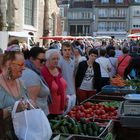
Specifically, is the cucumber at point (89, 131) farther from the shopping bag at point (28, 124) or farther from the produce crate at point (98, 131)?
the shopping bag at point (28, 124)

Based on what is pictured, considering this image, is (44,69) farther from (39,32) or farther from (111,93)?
(39,32)

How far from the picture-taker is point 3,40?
17.9 meters

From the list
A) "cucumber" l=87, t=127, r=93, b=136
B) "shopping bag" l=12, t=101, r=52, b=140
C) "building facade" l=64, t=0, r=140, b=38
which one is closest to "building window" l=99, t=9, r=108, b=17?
"building facade" l=64, t=0, r=140, b=38

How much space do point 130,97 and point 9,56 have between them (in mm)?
2250

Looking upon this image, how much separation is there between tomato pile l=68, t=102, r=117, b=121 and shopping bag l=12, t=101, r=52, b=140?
225 cm

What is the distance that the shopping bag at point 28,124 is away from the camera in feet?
12.0

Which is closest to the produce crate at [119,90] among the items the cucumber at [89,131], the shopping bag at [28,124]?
the cucumber at [89,131]

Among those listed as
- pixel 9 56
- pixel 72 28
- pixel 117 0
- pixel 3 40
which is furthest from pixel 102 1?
pixel 9 56

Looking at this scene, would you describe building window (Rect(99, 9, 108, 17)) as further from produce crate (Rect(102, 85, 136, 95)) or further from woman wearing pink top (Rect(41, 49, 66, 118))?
woman wearing pink top (Rect(41, 49, 66, 118))

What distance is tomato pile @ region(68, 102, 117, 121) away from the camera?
6.10m

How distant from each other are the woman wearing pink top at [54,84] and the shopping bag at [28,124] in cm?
245

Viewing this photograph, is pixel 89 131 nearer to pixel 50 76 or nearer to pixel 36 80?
pixel 36 80

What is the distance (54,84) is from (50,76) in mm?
135

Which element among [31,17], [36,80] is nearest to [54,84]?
[36,80]
